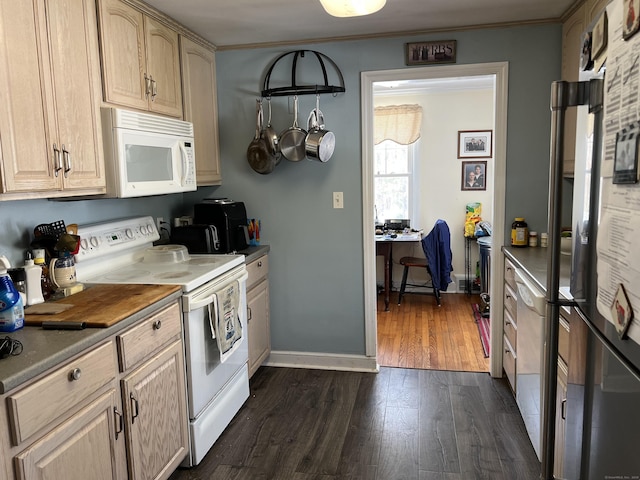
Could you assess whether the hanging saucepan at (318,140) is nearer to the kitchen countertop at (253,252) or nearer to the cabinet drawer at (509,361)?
the kitchen countertop at (253,252)

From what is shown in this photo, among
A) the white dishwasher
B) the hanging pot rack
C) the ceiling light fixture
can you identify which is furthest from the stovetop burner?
the white dishwasher

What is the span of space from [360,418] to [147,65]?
84.6 inches

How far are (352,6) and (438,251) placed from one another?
3.33 m

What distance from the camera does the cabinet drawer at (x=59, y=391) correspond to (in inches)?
49.6

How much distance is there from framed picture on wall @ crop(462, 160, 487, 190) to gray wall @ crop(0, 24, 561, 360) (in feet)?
7.75

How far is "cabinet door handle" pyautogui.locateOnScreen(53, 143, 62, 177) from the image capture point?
1.82 metres

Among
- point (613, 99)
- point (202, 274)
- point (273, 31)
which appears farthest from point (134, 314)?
point (273, 31)

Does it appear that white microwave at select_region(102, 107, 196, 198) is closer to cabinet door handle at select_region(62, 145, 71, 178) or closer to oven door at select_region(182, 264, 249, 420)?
cabinet door handle at select_region(62, 145, 71, 178)

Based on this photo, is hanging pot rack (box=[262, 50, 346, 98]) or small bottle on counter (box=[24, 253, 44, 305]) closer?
small bottle on counter (box=[24, 253, 44, 305])

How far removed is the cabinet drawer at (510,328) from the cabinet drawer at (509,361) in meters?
0.05

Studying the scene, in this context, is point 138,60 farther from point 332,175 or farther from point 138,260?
point 332,175

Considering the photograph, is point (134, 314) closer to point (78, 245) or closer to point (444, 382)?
point (78, 245)

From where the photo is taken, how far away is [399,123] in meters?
5.28

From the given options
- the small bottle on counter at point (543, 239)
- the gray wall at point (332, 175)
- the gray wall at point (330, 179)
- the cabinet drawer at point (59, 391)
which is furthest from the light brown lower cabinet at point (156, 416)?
the small bottle on counter at point (543, 239)
